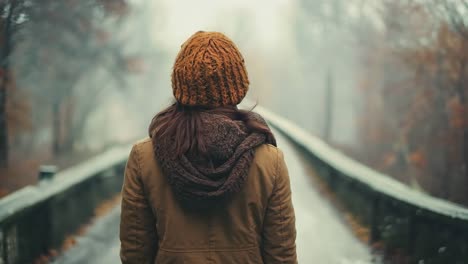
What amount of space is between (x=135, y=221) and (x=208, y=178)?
0.38m

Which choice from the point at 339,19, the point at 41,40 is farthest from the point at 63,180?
the point at 339,19

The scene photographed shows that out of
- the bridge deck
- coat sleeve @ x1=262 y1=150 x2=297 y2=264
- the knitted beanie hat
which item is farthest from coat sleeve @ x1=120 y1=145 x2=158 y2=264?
the bridge deck

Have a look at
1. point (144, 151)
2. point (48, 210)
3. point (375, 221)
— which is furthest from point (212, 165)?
point (375, 221)

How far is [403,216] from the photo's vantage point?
21.2ft

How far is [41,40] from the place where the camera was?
52.4 feet

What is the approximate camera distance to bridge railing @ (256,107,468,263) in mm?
5328

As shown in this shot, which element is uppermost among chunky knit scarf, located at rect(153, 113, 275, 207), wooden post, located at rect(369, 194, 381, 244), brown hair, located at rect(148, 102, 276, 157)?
brown hair, located at rect(148, 102, 276, 157)

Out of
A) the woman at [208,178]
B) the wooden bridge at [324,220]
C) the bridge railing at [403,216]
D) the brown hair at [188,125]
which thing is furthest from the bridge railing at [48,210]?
the bridge railing at [403,216]

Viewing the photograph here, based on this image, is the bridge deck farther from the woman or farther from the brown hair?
the brown hair

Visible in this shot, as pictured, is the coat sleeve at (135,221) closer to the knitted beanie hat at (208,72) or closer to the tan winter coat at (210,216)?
the tan winter coat at (210,216)

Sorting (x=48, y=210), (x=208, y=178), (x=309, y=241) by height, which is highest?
(x=208, y=178)

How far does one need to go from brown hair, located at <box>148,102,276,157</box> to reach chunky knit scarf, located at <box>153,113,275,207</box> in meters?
0.03

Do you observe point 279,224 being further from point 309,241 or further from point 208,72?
point 309,241

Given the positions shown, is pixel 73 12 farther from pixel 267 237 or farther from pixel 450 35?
pixel 267 237
